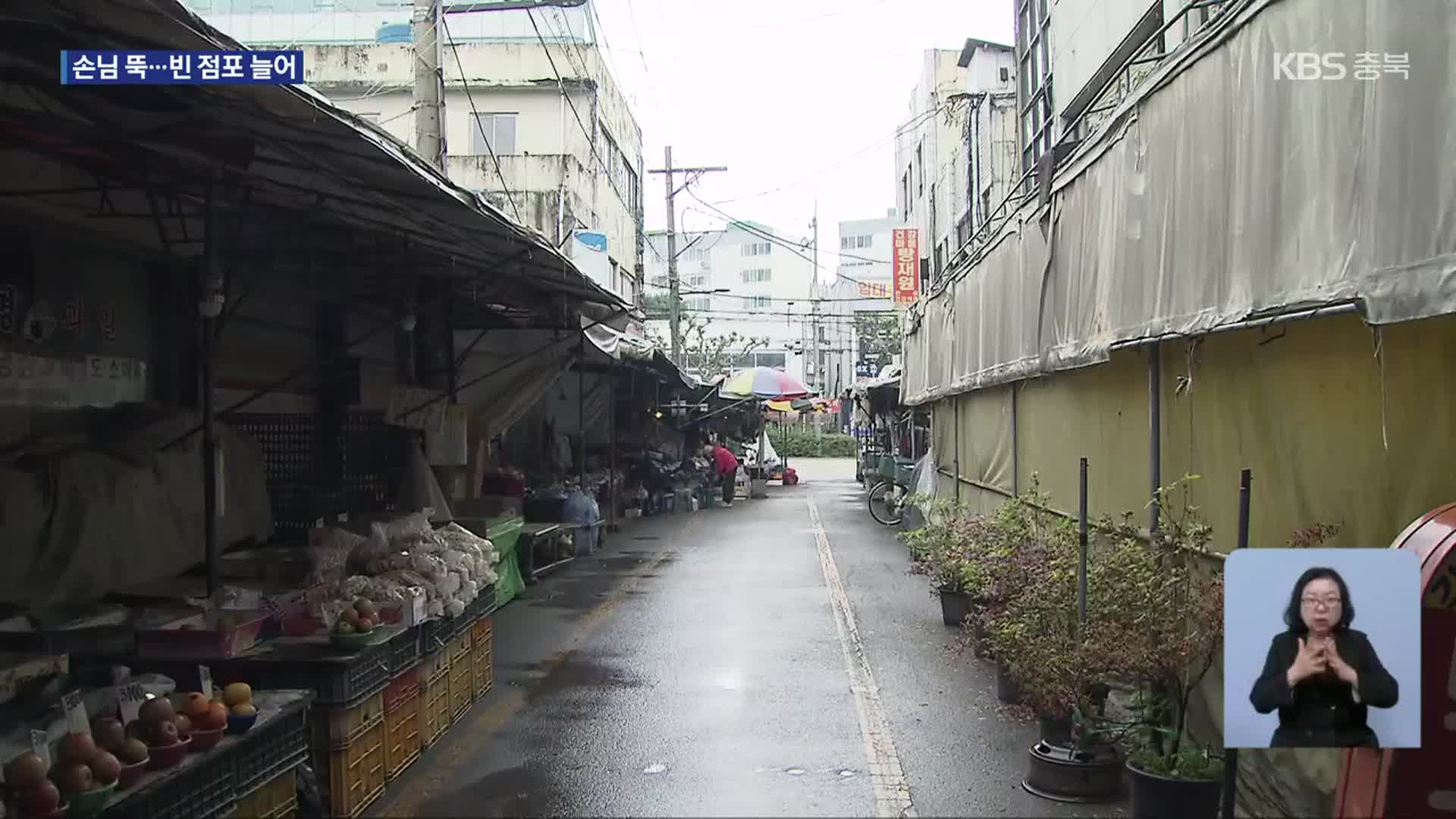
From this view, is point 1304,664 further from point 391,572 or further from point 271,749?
point 391,572

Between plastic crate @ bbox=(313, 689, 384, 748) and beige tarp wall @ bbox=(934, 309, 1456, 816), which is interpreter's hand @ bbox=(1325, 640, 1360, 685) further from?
plastic crate @ bbox=(313, 689, 384, 748)

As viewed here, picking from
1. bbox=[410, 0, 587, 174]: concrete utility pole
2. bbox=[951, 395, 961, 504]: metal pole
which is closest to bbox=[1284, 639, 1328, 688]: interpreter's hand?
bbox=[410, 0, 587, 174]: concrete utility pole

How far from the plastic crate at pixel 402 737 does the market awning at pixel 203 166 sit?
302cm

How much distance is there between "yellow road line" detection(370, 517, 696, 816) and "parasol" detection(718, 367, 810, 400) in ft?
55.1

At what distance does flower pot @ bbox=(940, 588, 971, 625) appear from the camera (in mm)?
10336

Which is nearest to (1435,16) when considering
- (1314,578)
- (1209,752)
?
(1314,578)

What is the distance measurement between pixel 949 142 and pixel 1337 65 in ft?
83.9

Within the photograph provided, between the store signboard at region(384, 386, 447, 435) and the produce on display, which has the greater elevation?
the store signboard at region(384, 386, 447, 435)

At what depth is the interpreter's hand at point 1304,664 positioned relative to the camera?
3.40m

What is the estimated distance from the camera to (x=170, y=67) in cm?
421

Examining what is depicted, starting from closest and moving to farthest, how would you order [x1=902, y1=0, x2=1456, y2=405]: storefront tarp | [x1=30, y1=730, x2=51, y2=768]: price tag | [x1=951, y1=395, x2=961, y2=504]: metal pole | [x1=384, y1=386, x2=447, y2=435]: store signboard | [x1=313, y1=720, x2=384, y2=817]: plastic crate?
[x1=902, y1=0, x2=1456, y2=405]: storefront tarp < [x1=30, y1=730, x2=51, y2=768]: price tag < [x1=313, y1=720, x2=384, y2=817]: plastic crate < [x1=384, y1=386, x2=447, y2=435]: store signboard < [x1=951, y1=395, x2=961, y2=504]: metal pole

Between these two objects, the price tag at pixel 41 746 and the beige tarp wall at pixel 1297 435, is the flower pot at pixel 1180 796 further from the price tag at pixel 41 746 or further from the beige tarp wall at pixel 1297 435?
the price tag at pixel 41 746

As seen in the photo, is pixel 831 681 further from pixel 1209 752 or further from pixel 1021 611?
pixel 1209 752

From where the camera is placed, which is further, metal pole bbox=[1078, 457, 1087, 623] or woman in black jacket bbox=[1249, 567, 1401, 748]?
metal pole bbox=[1078, 457, 1087, 623]
